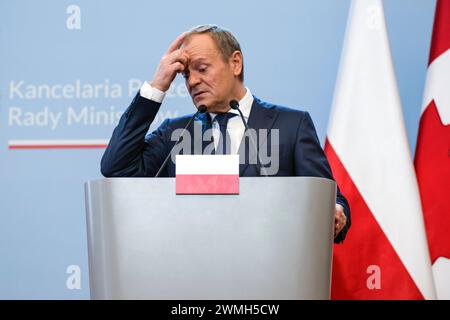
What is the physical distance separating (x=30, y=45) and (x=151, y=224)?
179 cm

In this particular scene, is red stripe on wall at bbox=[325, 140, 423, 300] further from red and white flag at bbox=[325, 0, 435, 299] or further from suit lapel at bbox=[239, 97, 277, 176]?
suit lapel at bbox=[239, 97, 277, 176]

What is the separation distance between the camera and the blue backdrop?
3004 millimetres

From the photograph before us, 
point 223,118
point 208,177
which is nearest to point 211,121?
point 223,118

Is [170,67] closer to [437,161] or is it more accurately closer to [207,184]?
[207,184]

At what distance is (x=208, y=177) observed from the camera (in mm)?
1577

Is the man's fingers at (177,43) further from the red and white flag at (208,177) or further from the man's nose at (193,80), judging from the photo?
the red and white flag at (208,177)

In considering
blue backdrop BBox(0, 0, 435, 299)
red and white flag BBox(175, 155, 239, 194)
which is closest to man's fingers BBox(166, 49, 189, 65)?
red and white flag BBox(175, 155, 239, 194)

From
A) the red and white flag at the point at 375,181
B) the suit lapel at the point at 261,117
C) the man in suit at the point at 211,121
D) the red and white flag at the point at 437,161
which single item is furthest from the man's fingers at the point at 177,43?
the red and white flag at the point at 437,161

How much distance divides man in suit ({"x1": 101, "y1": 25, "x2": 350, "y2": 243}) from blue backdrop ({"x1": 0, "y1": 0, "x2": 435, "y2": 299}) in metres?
0.69

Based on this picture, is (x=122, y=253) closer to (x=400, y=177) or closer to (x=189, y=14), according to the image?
(x=400, y=177)

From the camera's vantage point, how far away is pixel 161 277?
5.14 feet

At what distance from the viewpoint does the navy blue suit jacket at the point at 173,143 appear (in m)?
2.13

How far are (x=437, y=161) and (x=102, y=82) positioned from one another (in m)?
1.37

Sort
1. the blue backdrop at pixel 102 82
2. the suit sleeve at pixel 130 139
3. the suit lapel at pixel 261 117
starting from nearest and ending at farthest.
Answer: the suit sleeve at pixel 130 139 < the suit lapel at pixel 261 117 < the blue backdrop at pixel 102 82
